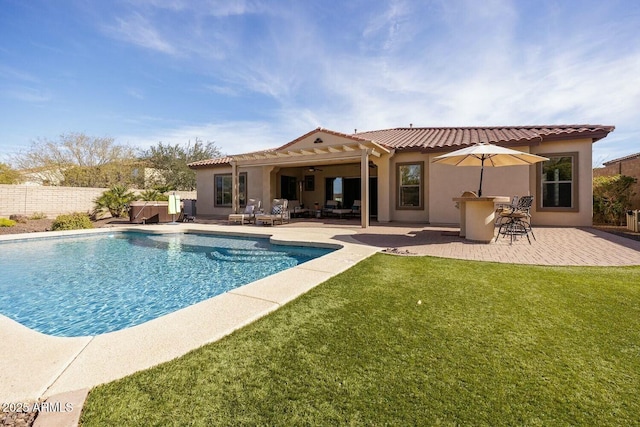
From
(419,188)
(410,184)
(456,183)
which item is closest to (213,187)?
(410,184)

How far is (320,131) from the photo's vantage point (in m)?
13.5

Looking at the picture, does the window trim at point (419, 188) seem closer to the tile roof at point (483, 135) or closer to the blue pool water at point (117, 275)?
the tile roof at point (483, 135)

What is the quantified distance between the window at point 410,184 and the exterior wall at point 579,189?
14.0ft

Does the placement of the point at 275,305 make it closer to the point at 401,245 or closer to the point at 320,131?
the point at 401,245

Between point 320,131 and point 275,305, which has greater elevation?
point 320,131

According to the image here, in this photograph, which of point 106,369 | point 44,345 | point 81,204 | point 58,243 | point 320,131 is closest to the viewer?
point 106,369

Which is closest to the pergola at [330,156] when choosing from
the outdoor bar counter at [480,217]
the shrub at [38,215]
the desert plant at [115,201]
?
the outdoor bar counter at [480,217]

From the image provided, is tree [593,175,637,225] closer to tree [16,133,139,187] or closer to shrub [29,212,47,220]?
shrub [29,212,47,220]

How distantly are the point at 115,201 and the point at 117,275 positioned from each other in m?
13.1

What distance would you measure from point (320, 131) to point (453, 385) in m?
12.6

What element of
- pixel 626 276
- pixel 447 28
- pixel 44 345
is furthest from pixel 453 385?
pixel 447 28

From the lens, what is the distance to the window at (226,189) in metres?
18.1

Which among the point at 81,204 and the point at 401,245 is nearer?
the point at 401,245

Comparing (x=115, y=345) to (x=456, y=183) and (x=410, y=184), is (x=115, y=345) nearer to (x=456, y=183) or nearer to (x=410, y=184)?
(x=456, y=183)
